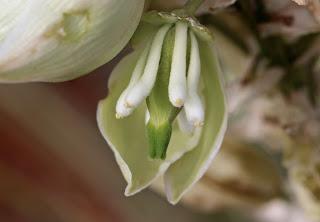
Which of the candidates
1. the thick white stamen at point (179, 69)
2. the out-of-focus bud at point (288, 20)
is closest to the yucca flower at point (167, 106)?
the thick white stamen at point (179, 69)

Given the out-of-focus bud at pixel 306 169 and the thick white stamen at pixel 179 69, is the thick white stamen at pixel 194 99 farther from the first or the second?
the out-of-focus bud at pixel 306 169

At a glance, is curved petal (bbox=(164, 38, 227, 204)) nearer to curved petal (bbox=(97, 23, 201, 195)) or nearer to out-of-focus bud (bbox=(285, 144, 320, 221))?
curved petal (bbox=(97, 23, 201, 195))

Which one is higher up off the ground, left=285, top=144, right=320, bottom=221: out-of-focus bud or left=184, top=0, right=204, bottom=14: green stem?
left=184, top=0, right=204, bottom=14: green stem

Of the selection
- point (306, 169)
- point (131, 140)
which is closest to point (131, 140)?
point (131, 140)

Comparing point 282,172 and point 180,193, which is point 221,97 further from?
point 282,172

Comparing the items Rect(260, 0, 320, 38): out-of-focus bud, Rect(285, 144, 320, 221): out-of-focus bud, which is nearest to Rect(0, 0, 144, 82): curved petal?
Rect(260, 0, 320, 38): out-of-focus bud

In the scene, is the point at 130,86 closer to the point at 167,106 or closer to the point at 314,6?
the point at 167,106
